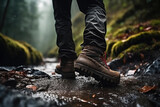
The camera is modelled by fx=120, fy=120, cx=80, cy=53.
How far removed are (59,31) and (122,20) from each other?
21.8 feet

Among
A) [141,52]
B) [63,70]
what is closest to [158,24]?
[141,52]

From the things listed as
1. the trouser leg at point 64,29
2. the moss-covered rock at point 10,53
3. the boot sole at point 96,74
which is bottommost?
the moss-covered rock at point 10,53

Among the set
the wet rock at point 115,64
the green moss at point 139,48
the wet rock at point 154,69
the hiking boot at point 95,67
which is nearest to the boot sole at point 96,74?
the hiking boot at point 95,67

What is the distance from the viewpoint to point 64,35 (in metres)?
1.92

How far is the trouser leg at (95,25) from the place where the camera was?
4.96 ft

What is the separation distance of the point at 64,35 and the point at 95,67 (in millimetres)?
779

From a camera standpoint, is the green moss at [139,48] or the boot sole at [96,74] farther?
the green moss at [139,48]

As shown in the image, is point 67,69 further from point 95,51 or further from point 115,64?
point 115,64

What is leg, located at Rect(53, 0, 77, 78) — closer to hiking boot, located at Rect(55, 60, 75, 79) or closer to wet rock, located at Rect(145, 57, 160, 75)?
hiking boot, located at Rect(55, 60, 75, 79)

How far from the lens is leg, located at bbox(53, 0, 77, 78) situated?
1.86m

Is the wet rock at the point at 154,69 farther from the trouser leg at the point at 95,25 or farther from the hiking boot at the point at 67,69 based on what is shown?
the hiking boot at the point at 67,69

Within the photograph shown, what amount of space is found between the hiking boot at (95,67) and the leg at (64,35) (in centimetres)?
48

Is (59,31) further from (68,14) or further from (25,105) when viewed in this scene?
(25,105)

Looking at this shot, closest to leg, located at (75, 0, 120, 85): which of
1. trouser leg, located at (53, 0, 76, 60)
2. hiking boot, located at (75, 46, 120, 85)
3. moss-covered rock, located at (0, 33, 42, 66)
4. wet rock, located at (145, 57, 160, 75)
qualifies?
hiking boot, located at (75, 46, 120, 85)
